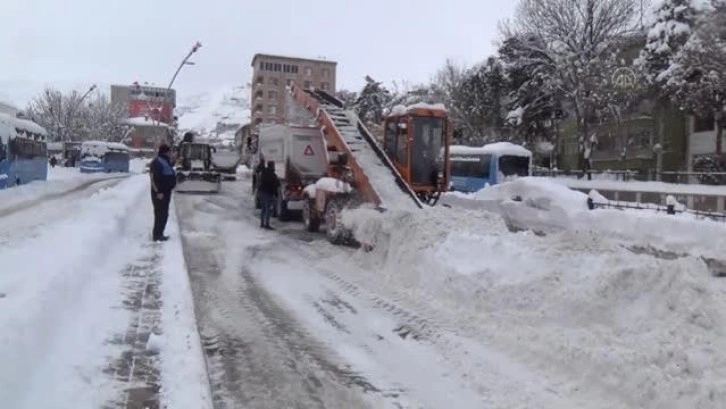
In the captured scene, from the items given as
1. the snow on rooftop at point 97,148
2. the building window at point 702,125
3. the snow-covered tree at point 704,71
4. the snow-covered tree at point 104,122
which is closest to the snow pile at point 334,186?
the snow-covered tree at point 704,71

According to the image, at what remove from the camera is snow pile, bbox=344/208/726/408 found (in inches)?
213

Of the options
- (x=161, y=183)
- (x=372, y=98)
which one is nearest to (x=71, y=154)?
(x=372, y=98)

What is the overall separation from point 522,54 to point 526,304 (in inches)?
1689

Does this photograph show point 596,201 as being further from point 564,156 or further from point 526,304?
point 564,156

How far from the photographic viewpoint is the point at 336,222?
1476 centimetres

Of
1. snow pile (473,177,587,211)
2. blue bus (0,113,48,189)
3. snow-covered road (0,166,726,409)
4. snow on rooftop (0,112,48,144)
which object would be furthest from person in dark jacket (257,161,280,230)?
snow on rooftop (0,112,48,144)

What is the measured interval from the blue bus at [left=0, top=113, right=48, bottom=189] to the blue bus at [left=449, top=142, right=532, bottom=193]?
20488 millimetres

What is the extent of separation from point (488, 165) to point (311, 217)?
69.6 ft

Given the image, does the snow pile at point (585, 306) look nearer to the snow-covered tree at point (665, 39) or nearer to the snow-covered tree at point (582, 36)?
the snow-covered tree at point (665, 39)

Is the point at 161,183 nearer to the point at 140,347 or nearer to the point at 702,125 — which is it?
the point at 140,347

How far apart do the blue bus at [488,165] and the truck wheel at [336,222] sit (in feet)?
68.8

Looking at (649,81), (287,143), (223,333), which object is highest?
(649,81)

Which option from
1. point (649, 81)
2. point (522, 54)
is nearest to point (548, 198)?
point (649, 81)

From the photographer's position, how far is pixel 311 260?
40.9 feet
